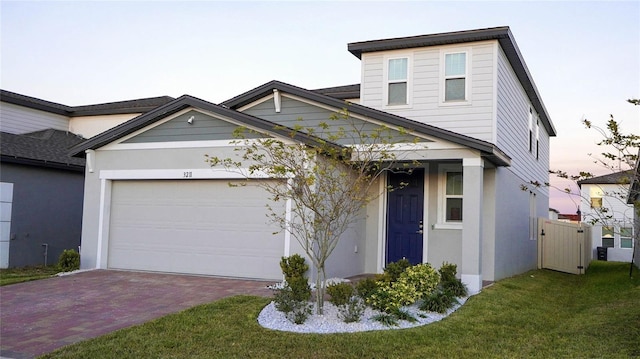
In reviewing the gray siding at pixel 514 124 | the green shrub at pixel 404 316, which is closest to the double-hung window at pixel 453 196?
the gray siding at pixel 514 124

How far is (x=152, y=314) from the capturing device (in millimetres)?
8680

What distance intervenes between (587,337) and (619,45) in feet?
26.4

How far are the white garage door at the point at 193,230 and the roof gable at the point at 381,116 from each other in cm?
275

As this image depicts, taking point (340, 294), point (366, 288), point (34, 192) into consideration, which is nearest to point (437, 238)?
point (366, 288)

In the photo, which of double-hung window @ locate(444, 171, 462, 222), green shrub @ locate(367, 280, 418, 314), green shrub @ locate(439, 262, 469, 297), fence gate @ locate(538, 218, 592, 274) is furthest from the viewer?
fence gate @ locate(538, 218, 592, 274)

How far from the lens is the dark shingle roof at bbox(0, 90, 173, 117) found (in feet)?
68.3

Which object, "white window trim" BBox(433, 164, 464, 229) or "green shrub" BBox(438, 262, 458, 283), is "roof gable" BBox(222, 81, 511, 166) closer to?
"white window trim" BBox(433, 164, 464, 229)

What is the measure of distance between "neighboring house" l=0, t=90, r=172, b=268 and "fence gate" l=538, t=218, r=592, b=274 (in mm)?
15951

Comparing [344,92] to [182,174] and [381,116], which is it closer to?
[381,116]

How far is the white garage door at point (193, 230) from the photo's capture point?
1220 cm

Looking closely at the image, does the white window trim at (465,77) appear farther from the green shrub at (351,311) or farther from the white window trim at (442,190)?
the green shrub at (351,311)

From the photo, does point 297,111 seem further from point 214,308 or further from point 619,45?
point 619,45

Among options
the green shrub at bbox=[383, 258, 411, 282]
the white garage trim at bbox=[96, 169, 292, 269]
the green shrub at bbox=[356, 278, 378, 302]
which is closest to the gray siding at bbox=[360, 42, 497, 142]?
the green shrub at bbox=[383, 258, 411, 282]

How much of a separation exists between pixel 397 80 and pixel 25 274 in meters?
10.5
